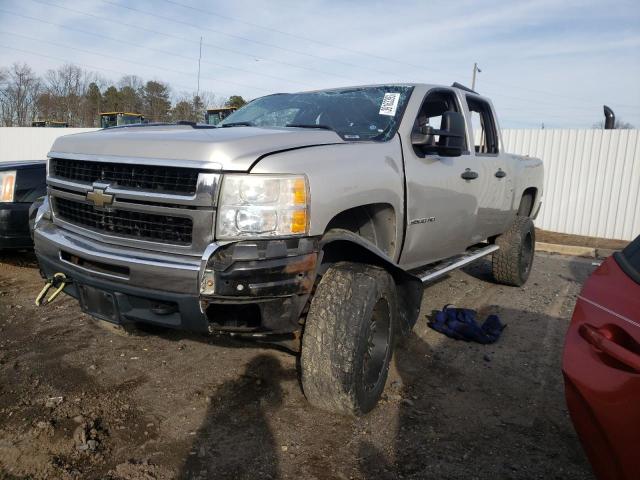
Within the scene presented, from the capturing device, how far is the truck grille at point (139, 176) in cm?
237

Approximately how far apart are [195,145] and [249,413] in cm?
156

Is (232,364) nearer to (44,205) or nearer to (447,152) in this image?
(44,205)

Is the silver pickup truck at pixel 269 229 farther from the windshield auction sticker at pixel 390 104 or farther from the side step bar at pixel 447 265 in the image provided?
the side step bar at pixel 447 265

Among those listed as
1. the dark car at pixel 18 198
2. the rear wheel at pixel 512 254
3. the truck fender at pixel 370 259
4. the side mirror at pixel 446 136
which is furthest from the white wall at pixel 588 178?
the dark car at pixel 18 198

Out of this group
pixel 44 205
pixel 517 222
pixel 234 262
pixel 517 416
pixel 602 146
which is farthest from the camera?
pixel 602 146

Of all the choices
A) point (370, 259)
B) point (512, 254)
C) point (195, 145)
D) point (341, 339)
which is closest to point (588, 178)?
point (512, 254)

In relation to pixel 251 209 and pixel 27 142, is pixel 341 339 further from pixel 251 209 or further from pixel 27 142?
pixel 27 142

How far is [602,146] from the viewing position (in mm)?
10875

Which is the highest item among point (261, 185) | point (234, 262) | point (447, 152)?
point (447, 152)

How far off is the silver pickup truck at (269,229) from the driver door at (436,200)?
21 mm

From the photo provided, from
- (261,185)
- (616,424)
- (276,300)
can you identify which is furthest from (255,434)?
(616,424)

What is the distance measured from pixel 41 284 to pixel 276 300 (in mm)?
4223

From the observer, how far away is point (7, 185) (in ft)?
17.8

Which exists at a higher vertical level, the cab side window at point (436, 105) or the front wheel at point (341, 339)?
the cab side window at point (436, 105)
